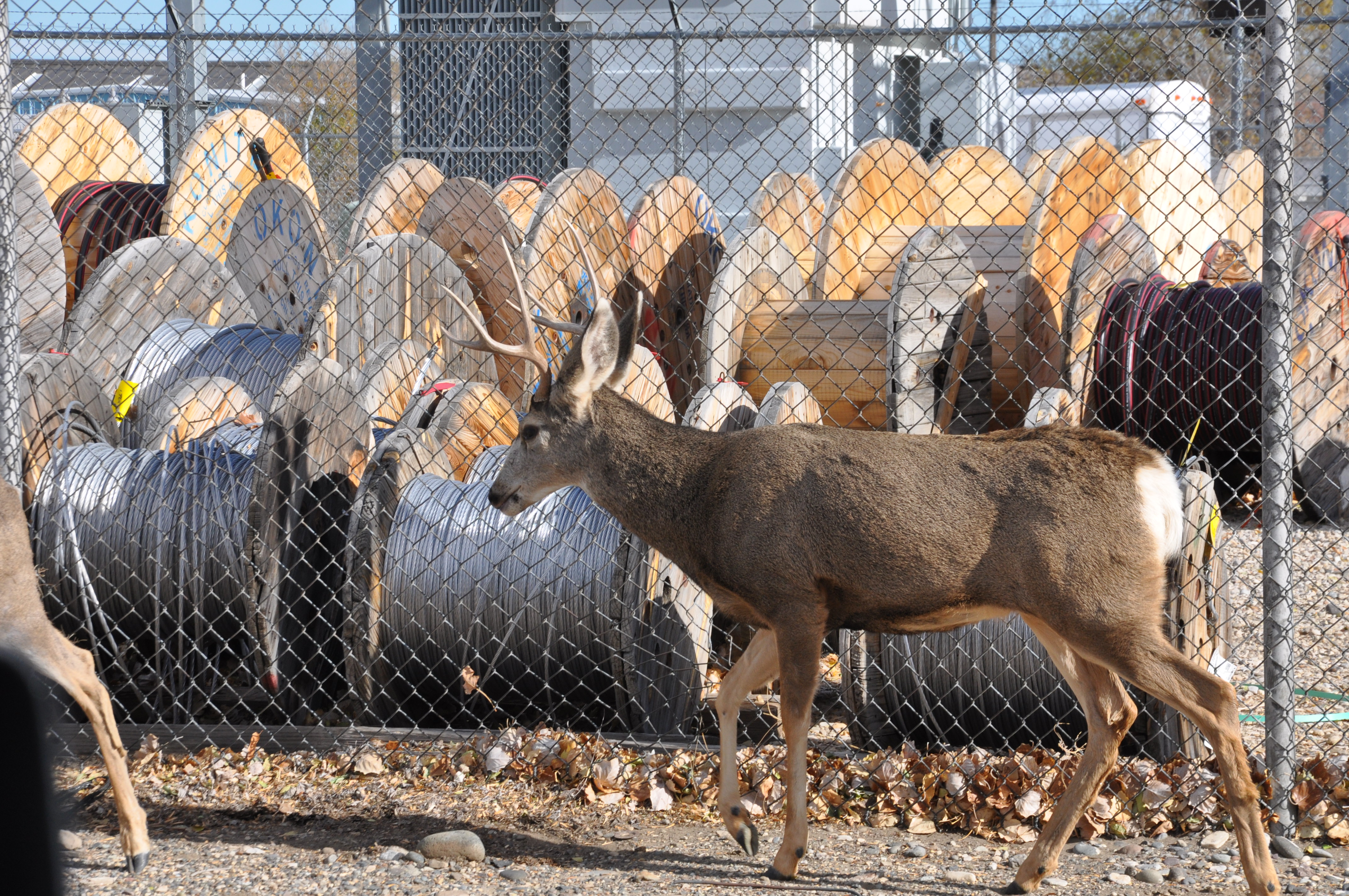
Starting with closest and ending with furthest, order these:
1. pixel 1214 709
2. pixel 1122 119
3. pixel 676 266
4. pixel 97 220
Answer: pixel 1214 709
pixel 676 266
pixel 97 220
pixel 1122 119

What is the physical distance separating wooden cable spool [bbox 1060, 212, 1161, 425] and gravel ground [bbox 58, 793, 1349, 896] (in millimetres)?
4259

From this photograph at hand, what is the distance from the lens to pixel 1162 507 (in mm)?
3869

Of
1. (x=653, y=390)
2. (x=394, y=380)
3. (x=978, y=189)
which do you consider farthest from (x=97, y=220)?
(x=978, y=189)

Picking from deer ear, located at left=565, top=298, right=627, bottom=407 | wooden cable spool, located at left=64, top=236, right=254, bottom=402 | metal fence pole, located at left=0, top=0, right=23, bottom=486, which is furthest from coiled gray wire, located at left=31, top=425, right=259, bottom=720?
deer ear, located at left=565, top=298, right=627, bottom=407

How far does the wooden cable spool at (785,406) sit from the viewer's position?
5.61 metres

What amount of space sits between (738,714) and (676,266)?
5950 mm

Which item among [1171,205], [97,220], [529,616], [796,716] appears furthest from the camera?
[1171,205]

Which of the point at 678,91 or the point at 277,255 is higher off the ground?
the point at 678,91

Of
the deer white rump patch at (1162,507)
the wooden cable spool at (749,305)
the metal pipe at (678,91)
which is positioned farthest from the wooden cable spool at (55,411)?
the deer white rump patch at (1162,507)

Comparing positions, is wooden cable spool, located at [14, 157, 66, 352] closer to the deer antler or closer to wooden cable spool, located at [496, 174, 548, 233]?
wooden cable spool, located at [496, 174, 548, 233]

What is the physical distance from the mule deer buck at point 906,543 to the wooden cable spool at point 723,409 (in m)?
1.30

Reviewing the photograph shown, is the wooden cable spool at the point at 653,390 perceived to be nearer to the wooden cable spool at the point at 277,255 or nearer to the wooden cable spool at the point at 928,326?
the wooden cable spool at the point at 928,326

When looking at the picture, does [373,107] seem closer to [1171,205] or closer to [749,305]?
[749,305]

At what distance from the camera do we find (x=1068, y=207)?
10.0m
